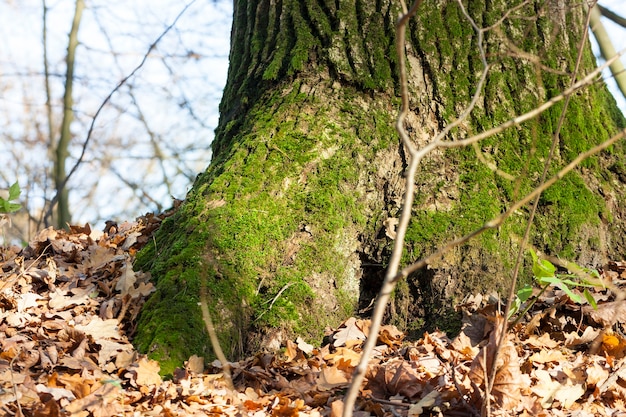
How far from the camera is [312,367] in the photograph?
7.93ft

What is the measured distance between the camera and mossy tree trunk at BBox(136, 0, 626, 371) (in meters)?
2.73

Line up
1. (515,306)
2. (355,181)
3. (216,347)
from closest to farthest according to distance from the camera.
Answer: (216,347) → (515,306) → (355,181)

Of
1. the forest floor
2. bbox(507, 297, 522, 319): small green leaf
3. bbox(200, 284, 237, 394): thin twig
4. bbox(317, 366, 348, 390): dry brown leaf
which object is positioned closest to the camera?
bbox(200, 284, 237, 394): thin twig

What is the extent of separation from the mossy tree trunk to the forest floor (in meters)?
0.16

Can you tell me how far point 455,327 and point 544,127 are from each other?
142cm

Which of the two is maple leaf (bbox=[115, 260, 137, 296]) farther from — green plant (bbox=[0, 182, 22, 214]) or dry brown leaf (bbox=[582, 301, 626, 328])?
dry brown leaf (bbox=[582, 301, 626, 328])

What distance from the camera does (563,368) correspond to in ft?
7.55

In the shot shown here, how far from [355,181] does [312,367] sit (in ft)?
3.64

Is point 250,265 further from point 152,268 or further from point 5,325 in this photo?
point 5,325

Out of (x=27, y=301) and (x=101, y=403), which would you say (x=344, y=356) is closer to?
(x=101, y=403)

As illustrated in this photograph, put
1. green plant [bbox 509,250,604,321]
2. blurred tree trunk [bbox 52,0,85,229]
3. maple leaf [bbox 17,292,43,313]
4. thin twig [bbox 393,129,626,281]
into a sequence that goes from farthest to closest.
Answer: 1. blurred tree trunk [bbox 52,0,85,229]
2. maple leaf [bbox 17,292,43,313]
3. green plant [bbox 509,250,604,321]
4. thin twig [bbox 393,129,626,281]

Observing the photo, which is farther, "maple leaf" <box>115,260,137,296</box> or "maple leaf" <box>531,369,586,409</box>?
"maple leaf" <box>115,260,137,296</box>

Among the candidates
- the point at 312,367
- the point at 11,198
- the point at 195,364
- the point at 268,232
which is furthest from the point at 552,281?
the point at 11,198

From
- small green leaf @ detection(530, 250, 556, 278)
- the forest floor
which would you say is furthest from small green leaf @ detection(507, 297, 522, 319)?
small green leaf @ detection(530, 250, 556, 278)
